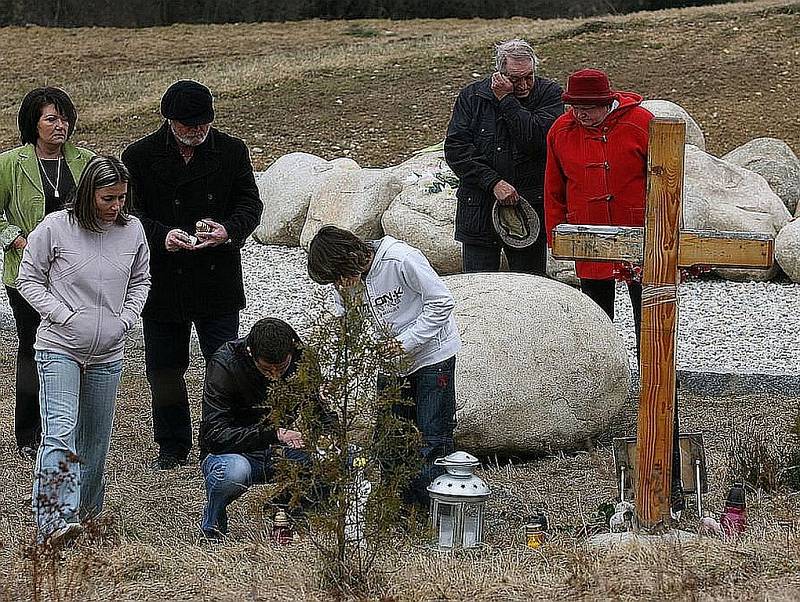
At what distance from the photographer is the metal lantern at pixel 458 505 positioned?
491 cm

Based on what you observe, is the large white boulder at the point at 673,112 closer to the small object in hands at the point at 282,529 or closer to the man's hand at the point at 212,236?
the man's hand at the point at 212,236

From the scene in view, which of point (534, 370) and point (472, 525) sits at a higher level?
point (534, 370)

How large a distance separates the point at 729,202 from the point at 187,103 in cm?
564

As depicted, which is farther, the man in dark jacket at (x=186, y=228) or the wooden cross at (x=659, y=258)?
the man in dark jacket at (x=186, y=228)

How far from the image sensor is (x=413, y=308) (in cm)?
506

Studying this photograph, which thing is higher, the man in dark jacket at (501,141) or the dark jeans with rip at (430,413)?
the man in dark jacket at (501,141)

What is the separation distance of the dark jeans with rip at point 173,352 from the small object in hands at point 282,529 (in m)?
1.36

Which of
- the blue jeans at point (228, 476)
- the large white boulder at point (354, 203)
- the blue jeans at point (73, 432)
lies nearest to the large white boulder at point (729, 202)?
the large white boulder at point (354, 203)

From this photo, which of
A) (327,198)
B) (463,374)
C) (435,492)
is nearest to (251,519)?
(435,492)

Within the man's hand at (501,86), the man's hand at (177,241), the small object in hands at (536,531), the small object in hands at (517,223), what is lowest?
the small object in hands at (536,531)

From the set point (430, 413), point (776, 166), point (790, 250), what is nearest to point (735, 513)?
point (430, 413)

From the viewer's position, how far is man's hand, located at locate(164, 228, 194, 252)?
584 cm

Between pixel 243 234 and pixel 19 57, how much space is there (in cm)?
2126

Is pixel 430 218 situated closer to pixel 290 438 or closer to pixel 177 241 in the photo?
pixel 177 241
